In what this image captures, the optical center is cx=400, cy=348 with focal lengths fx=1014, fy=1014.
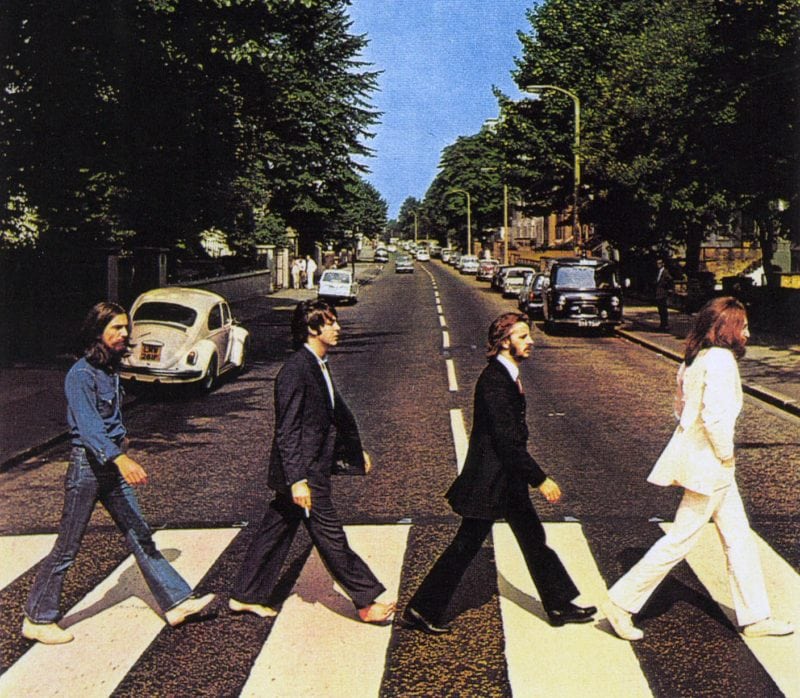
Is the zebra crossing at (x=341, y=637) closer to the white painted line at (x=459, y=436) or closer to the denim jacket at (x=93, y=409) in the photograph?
the denim jacket at (x=93, y=409)

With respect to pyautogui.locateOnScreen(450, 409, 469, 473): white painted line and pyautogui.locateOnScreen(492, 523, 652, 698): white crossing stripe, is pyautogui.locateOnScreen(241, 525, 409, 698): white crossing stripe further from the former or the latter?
pyautogui.locateOnScreen(450, 409, 469, 473): white painted line

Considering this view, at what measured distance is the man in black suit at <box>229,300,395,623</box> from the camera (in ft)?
18.7

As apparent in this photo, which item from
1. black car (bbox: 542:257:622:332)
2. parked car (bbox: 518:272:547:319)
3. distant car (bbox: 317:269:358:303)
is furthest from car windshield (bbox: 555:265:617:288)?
distant car (bbox: 317:269:358:303)

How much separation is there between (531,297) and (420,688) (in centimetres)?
2981

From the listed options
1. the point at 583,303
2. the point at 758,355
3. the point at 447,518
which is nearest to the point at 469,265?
the point at 583,303

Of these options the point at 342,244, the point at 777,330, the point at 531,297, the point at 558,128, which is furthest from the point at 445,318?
the point at 342,244

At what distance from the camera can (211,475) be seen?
10172mm

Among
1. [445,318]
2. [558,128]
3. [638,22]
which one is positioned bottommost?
[445,318]

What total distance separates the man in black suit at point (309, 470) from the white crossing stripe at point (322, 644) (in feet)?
0.63

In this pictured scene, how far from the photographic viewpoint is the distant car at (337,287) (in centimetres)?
4266

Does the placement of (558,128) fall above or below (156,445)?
above

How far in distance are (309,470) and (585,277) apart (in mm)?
23668

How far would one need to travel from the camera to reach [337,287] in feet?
140

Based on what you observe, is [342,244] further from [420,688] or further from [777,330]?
[420,688]
